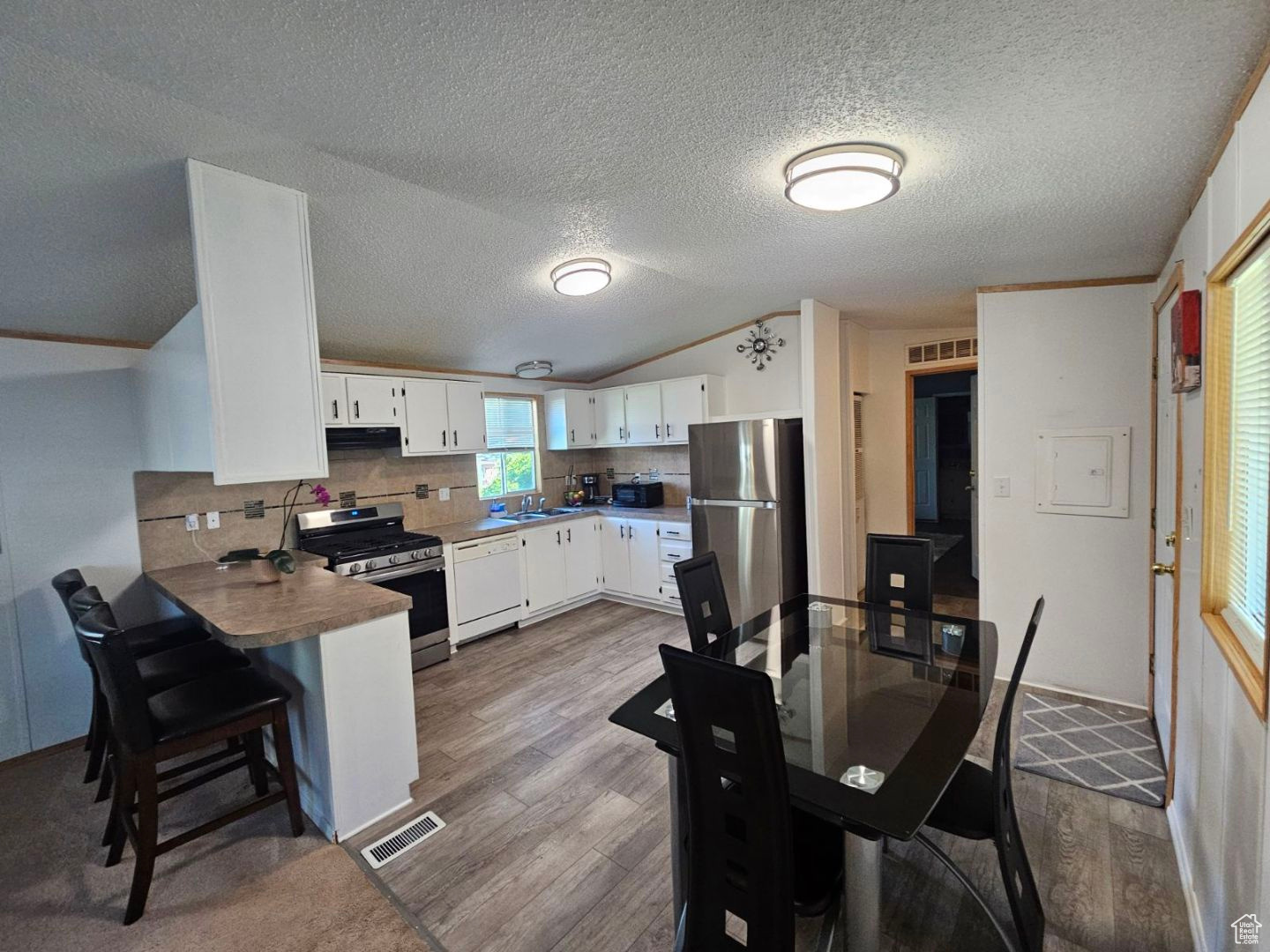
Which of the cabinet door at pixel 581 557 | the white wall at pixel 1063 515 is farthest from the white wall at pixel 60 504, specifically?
the white wall at pixel 1063 515

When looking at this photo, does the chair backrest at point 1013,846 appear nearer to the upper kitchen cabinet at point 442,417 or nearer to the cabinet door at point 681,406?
the cabinet door at point 681,406

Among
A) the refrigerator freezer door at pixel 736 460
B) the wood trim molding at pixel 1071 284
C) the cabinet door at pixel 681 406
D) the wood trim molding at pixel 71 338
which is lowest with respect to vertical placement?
the refrigerator freezer door at pixel 736 460

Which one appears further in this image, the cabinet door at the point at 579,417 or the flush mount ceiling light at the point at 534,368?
the cabinet door at the point at 579,417

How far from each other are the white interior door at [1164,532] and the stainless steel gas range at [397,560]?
3.83m

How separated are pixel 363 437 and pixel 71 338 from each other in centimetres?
149

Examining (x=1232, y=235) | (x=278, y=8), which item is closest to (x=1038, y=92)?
(x=1232, y=235)

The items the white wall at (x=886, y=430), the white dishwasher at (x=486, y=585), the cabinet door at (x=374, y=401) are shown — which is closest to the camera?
the cabinet door at (x=374, y=401)

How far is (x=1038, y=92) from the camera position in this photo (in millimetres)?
1440

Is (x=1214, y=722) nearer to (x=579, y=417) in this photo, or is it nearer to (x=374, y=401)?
(x=374, y=401)

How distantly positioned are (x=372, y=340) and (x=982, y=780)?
3.94 meters

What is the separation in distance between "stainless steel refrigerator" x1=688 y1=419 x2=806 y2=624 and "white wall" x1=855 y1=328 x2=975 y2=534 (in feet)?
4.54

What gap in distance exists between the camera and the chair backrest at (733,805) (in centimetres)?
106

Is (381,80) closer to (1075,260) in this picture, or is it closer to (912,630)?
(912,630)

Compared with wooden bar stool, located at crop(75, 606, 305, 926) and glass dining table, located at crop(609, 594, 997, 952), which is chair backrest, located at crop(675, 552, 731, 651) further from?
wooden bar stool, located at crop(75, 606, 305, 926)
